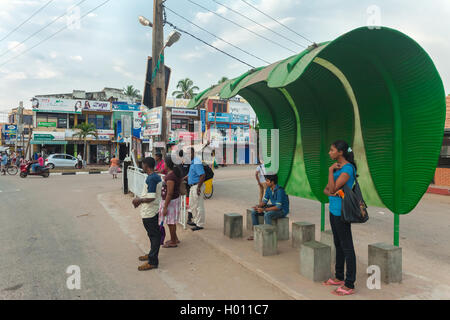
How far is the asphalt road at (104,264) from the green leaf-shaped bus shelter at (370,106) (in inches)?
89.8

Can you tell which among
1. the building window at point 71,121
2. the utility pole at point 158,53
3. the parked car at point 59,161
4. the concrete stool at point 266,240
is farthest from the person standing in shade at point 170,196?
the building window at point 71,121

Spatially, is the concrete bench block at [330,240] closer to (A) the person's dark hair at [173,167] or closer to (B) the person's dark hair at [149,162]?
(A) the person's dark hair at [173,167]

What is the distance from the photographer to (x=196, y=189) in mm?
6449

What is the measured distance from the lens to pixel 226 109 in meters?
38.6

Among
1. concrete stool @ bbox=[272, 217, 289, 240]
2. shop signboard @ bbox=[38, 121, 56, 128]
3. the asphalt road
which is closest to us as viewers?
the asphalt road

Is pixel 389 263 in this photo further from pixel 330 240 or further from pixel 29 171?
pixel 29 171

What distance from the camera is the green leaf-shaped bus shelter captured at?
3.76 m

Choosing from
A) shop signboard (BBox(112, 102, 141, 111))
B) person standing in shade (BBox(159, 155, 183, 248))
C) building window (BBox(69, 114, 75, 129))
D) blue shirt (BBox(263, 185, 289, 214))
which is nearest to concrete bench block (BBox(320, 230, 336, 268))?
blue shirt (BBox(263, 185, 289, 214))

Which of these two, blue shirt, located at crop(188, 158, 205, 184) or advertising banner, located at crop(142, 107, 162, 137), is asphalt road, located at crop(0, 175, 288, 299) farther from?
advertising banner, located at crop(142, 107, 162, 137)

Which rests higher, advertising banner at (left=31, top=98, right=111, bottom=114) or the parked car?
advertising banner at (left=31, top=98, right=111, bottom=114)

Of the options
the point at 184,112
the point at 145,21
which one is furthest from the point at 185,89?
the point at 145,21

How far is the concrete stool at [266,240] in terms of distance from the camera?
193 inches

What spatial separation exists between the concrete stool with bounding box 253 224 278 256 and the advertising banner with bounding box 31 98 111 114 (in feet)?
104

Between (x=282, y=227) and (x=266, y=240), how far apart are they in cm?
100
